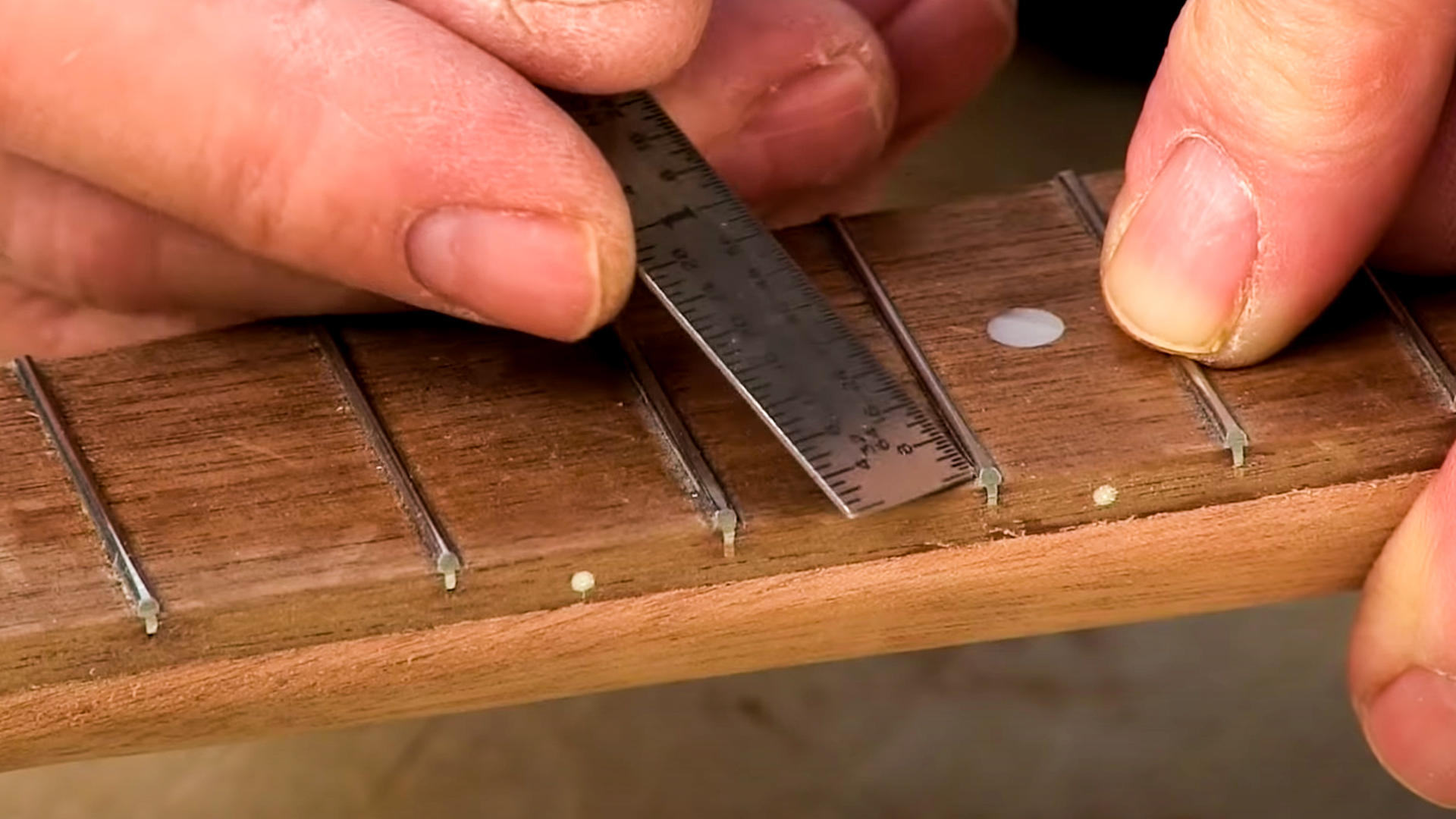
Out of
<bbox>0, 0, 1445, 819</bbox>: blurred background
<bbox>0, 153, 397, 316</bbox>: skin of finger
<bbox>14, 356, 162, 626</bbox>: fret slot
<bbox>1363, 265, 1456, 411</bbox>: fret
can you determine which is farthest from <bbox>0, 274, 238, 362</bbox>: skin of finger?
<bbox>1363, 265, 1456, 411</bbox>: fret

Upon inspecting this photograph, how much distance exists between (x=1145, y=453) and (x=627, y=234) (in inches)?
10.1

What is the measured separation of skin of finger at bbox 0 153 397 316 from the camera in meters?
0.93

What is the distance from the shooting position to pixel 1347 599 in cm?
135

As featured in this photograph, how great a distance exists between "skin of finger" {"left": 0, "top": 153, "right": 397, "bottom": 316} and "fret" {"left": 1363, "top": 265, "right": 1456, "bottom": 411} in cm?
51

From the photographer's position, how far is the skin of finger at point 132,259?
3.04ft

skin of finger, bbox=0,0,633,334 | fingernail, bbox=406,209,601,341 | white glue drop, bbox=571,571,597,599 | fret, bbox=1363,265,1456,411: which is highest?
skin of finger, bbox=0,0,633,334

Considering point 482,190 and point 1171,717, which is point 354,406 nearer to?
point 482,190

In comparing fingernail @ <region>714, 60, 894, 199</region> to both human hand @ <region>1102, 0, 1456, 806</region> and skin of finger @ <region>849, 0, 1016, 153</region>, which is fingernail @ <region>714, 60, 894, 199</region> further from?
human hand @ <region>1102, 0, 1456, 806</region>

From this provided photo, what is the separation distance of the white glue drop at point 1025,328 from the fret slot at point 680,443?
0.17 meters

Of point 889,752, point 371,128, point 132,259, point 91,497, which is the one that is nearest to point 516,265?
point 371,128

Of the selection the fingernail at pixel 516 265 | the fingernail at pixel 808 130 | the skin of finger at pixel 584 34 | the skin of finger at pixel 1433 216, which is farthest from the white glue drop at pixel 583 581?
the skin of finger at pixel 1433 216

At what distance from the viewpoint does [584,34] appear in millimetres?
799

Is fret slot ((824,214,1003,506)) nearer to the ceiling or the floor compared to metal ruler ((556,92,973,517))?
nearer to the floor

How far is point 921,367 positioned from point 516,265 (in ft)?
0.70
